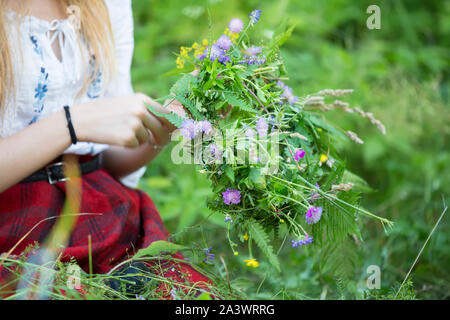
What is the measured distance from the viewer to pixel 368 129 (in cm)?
241

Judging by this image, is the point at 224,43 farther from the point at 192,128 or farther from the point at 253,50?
the point at 192,128

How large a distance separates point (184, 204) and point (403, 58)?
1.81 m

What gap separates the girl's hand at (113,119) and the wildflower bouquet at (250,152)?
13cm

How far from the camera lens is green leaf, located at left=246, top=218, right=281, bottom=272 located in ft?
2.61

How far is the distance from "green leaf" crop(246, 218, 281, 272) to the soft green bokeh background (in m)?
0.44

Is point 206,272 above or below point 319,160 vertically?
below

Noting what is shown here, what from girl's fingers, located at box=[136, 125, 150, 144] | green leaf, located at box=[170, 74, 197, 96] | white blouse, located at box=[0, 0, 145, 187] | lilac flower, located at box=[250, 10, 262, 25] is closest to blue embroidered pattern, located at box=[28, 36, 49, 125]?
white blouse, located at box=[0, 0, 145, 187]

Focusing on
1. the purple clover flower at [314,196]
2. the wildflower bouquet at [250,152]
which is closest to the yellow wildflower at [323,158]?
the wildflower bouquet at [250,152]

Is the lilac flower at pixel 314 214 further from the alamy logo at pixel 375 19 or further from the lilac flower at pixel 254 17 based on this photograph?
the alamy logo at pixel 375 19

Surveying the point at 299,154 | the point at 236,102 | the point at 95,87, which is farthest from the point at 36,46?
the point at 299,154

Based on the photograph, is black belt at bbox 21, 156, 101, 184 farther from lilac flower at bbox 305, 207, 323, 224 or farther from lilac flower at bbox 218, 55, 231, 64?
lilac flower at bbox 305, 207, 323, 224

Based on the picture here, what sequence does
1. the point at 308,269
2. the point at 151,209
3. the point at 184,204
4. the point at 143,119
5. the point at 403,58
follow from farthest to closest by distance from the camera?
the point at 403,58 < the point at 184,204 < the point at 308,269 < the point at 151,209 < the point at 143,119

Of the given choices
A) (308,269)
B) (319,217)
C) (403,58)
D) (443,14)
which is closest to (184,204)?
(308,269)

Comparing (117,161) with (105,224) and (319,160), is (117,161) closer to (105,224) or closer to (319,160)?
(105,224)
